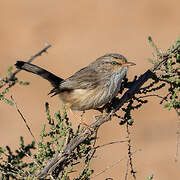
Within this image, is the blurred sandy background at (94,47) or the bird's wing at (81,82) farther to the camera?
the blurred sandy background at (94,47)

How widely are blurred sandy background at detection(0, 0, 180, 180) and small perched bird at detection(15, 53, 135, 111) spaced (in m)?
6.07

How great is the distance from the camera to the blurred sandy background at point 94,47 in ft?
44.9

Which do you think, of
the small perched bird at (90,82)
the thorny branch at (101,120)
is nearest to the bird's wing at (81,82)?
the small perched bird at (90,82)

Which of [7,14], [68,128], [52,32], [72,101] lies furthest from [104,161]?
[7,14]

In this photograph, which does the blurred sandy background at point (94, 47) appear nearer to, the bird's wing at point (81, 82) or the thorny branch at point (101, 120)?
the bird's wing at point (81, 82)

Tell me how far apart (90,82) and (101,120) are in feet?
4.87

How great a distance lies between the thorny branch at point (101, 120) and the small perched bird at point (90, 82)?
781 mm

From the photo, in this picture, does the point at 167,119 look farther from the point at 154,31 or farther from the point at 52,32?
the point at 52,32

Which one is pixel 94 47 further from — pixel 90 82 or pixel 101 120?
pixel 101 120

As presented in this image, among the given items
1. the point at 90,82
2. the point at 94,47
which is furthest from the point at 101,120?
the point at 94,47

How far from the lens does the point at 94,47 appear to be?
65.4ft

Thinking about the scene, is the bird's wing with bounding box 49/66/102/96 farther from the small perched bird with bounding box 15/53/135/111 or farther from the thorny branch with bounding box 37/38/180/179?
the thorny branch with bounding box 37/38/180/179

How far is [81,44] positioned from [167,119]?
22.4ft

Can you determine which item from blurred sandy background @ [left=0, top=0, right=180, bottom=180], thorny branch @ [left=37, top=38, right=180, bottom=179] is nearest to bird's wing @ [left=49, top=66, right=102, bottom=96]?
thorny branch @ [left=37, top=38, right=180, bottom=179]
